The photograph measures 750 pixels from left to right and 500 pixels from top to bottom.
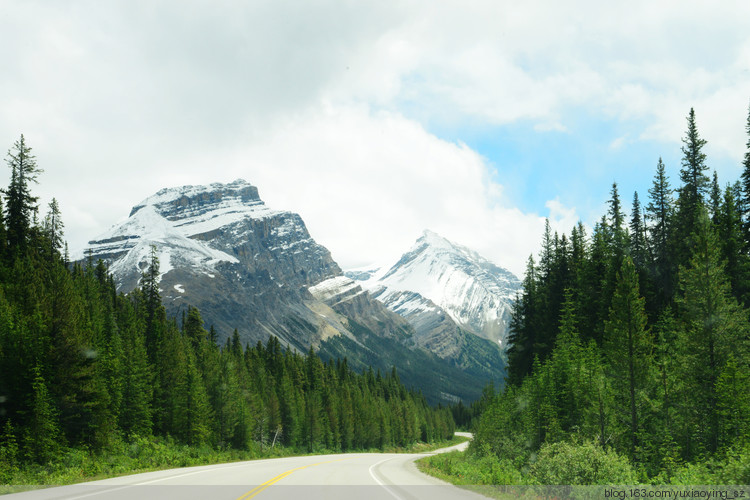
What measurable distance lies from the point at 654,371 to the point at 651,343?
238cm

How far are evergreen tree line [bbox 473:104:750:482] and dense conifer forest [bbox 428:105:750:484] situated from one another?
91 millimetres

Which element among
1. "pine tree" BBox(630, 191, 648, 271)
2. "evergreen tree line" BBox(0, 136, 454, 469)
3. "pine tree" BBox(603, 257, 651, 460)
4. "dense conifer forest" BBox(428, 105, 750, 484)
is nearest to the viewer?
"dense conifer forest" BBox(428, 105, 750, 484)

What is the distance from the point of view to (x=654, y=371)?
35.4 m

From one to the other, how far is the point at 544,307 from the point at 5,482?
183 feet

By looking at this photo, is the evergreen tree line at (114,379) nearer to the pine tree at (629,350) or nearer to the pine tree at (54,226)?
the pine tree at (54,226)

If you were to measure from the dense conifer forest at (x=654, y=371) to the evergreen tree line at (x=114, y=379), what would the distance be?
955 inches

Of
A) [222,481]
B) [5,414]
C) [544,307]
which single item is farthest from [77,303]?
[544,307]

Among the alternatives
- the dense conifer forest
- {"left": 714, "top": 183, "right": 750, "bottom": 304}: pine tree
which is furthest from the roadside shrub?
{"left": 714, "top": 183, "right": 750, "bottom": 304}: pine tree

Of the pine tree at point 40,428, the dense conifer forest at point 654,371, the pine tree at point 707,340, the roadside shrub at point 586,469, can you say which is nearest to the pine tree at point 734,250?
the dense conifer forest at point 654,371

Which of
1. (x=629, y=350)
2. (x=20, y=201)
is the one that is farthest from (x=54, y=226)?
(x=629, y=350)

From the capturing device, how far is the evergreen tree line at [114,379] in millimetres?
31438

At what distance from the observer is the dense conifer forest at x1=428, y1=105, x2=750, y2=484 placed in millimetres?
22688

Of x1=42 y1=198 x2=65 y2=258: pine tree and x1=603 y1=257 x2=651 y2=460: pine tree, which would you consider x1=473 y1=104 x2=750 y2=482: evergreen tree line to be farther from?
x1=42 y1=198 x2=65 y2=258: pine tree

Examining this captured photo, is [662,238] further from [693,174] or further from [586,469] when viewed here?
[586,469]
